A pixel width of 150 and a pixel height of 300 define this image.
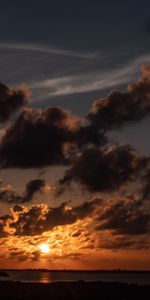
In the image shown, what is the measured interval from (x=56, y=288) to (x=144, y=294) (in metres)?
A: 17.3

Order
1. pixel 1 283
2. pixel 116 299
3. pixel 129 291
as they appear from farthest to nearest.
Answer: pixel 1 283, pixel 129 291, pixel 116 299

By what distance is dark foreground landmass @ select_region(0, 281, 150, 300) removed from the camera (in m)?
85.4

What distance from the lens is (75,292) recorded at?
9219cm

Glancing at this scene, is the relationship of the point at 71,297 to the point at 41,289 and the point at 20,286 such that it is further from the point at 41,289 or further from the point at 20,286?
the point at 20,286

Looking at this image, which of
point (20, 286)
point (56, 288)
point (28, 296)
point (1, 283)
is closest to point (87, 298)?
point (28, 296)

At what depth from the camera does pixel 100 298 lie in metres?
84.8

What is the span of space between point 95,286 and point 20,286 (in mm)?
13200

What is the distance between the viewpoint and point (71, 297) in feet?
277

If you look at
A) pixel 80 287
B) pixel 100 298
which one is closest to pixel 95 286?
pixel 80 287

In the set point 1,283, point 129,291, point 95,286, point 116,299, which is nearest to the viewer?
point 116,299

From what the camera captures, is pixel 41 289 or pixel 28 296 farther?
pixel 41 289

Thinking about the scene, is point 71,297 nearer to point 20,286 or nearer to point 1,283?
point 20,286

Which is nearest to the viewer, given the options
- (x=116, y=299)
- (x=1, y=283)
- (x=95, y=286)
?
(x=116, y=299)

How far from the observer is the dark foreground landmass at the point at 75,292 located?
85.4 metres
